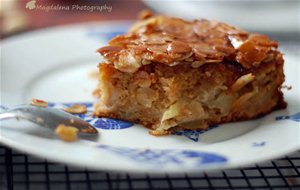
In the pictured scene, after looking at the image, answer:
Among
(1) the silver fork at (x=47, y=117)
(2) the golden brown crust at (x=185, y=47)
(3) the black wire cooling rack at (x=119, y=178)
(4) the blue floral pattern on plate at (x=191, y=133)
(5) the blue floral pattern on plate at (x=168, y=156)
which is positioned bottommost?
(3) the black wire cooling rack at (x=119, y=178)

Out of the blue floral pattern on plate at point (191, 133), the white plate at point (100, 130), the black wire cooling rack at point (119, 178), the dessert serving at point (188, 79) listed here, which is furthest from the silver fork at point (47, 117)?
the blue floral pattern on plate at point (191, 133)

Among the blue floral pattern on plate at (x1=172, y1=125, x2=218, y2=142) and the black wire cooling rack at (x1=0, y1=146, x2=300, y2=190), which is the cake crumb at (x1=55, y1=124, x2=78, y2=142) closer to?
the black wire cooling rack at (x1=0, y1=146, x2=300, y2=190)

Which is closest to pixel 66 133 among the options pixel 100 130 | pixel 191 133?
pixel 100 130

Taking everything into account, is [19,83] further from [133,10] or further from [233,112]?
[133,10]

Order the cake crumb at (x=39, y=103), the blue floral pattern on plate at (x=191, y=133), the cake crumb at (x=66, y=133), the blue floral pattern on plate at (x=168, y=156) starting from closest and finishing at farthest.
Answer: the blue floral pattern on plate at (x=168, y=156), the cake crumb at (x=66, y=133), the blue floral pattern on plate at (x=191, y=133), the cake crumb at (x=39, y=103)

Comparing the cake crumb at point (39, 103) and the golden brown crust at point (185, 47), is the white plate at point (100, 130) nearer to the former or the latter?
the cake crumb at point (39, 103)

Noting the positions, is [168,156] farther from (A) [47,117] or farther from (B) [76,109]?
(B) [76,109]

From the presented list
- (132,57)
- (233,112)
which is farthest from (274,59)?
(132,57)
